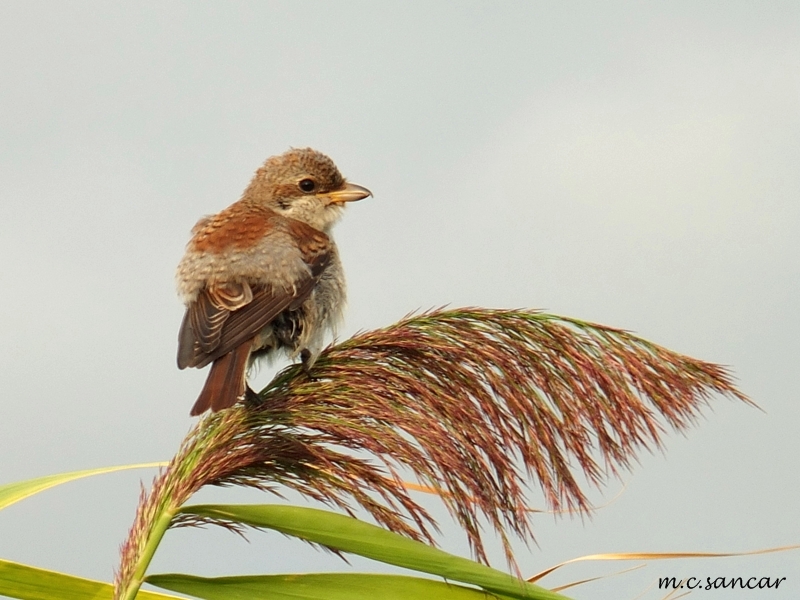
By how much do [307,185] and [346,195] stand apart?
0.69 ft

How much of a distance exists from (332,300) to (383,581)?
67.5 inches

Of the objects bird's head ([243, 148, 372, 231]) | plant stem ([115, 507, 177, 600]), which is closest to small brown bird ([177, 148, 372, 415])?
bird's head ([243, 148, 372, 231])

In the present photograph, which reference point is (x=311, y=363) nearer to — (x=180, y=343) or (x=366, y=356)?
(x=366, y=356)

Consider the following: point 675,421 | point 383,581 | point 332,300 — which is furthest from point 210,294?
point 675,421

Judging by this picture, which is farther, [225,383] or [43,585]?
[225,383]

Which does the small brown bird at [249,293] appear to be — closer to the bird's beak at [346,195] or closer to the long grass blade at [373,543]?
the bird's beak at [346,195]

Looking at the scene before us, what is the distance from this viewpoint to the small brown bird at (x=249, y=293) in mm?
3363

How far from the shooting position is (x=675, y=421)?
8.82 ft

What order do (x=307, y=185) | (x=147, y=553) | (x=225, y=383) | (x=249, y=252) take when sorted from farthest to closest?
(x=307, y=185) → (x=249, y=252) → (x=225, y=383) → (x=147, y=553)

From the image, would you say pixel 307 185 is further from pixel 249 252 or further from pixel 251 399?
pixel 251 399

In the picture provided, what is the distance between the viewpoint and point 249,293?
3.57 meters

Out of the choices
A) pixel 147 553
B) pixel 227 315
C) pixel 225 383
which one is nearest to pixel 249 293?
pixel 227 315

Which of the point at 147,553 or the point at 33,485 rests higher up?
the point at 33,485

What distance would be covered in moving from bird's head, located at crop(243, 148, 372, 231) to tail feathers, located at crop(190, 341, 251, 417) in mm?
1478
